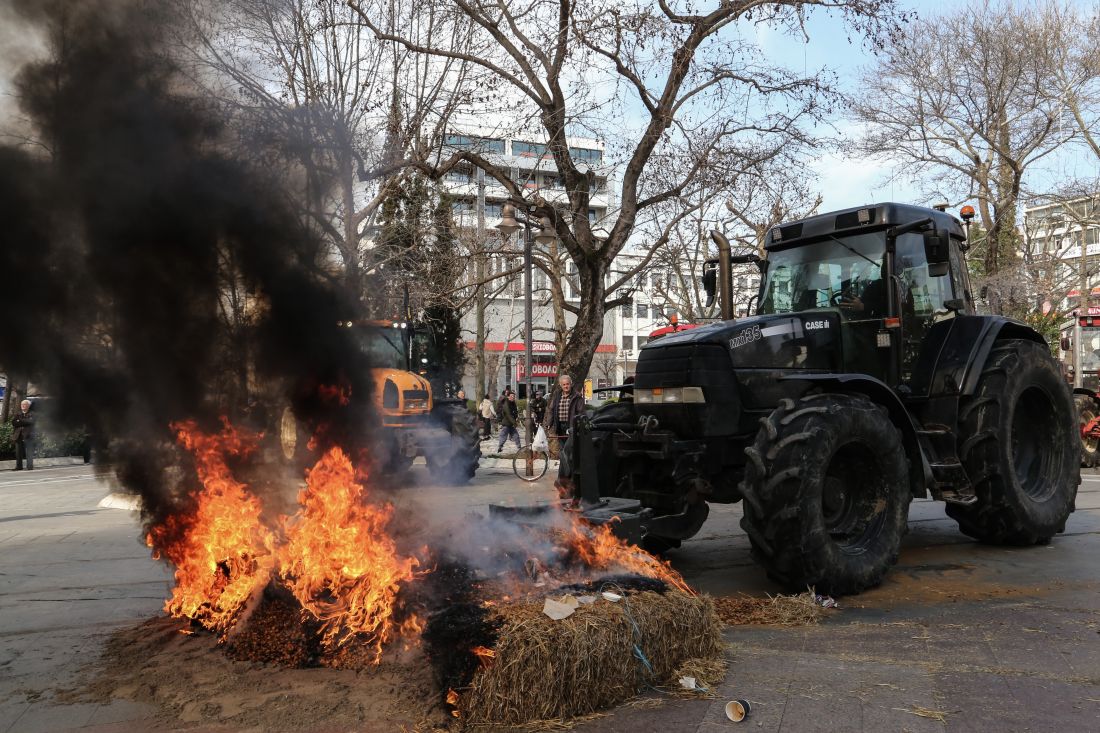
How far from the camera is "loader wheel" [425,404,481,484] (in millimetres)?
14859

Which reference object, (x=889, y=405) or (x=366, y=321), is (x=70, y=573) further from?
(x=889, y=405)

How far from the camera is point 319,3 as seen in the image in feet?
48.8

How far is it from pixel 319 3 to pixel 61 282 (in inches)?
470

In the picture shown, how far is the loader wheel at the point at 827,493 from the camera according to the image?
18.9 feet

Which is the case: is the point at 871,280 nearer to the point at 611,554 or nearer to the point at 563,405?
the point at 611,554

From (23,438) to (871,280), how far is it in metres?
21.9

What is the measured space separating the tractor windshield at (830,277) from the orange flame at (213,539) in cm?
506

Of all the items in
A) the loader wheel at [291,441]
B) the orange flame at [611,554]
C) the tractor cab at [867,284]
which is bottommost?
the orange flame at [611,554]

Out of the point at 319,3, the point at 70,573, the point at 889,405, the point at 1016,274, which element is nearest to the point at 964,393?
the point at 889,405

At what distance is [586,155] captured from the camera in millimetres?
19781

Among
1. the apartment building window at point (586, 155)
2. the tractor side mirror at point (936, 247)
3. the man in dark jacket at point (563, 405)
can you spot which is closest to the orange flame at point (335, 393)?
the tractor side mirror at point (936, 247)

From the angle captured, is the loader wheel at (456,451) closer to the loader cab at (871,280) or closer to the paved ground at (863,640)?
the paved ground at (863,640)

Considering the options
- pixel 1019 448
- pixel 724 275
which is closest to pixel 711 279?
pixel 724 275

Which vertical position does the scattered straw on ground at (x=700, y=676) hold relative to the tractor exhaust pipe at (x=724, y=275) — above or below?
below
